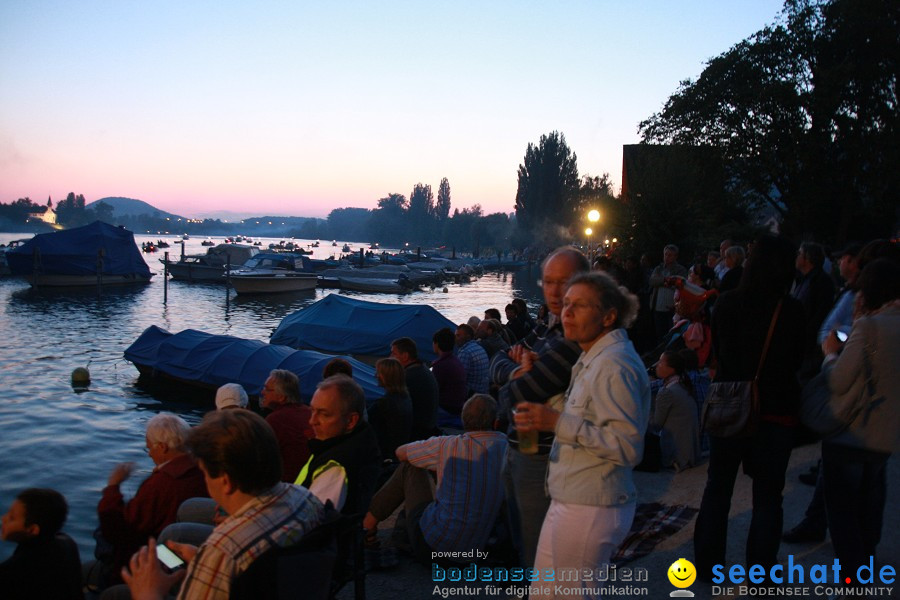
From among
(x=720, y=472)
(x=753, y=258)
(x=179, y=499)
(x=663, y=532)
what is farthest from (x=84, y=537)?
(x=753, y=258)

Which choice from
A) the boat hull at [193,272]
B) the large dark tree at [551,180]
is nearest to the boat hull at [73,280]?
the boat hull at [193,272]

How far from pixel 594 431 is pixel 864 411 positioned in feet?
6.04

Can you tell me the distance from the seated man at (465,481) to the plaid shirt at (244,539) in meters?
1.99

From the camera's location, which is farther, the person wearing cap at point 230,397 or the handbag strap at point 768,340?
the person wearing cap at point 230,397

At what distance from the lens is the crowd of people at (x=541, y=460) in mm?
2527

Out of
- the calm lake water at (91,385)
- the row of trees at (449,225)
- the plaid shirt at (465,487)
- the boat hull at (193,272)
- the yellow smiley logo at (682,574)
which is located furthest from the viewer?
the row of trees at (449,225)

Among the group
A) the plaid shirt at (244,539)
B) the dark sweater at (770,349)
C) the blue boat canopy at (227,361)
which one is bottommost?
the blue boat canopy at (227,361)

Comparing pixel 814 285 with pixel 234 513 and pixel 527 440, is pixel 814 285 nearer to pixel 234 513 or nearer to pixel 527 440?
pixel 527 440

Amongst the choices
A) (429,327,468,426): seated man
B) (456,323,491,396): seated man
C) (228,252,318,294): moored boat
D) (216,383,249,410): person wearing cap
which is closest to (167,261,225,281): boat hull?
(228,252,318,294): moored boat

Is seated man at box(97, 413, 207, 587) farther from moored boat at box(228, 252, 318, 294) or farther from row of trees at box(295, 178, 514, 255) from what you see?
row of trees at box(295, 178, 514, 255)

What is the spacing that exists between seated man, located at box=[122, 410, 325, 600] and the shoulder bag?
230 cm

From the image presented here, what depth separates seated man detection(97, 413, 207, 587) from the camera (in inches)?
149

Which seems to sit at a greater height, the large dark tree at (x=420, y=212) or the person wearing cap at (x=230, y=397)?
the large dark tree at (x=420, y=212)

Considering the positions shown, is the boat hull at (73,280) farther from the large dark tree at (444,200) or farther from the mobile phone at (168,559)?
the large dark tree at (444,200)
